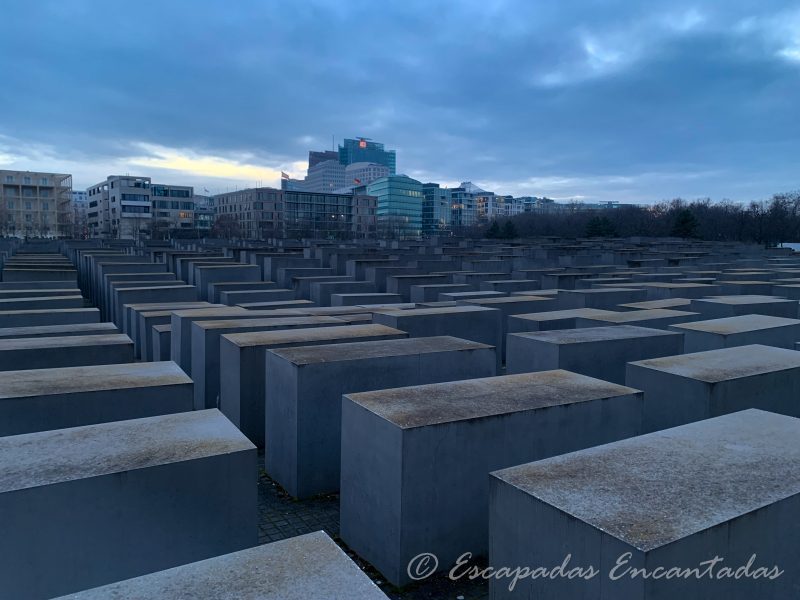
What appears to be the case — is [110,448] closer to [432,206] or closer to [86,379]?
[86,379]

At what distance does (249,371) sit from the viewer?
→ 28.6 feet

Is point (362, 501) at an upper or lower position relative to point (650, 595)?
lower

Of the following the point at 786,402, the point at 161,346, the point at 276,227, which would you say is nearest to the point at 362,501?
the point at 786,402

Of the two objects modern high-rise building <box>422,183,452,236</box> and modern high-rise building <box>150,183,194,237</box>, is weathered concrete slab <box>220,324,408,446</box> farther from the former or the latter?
modern high-rise building <box>422,183,452,236</box>

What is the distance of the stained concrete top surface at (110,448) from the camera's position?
451cm

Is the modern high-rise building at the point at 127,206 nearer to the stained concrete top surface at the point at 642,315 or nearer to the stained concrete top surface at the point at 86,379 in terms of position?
the stained concrete top surface at the point at 642,315

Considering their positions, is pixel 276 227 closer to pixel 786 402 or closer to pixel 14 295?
pixel 14 295

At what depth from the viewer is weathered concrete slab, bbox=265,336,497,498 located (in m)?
7.33

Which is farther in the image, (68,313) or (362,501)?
(68,313)

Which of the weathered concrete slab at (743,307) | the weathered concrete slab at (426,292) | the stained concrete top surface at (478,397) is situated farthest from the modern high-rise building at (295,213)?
the stained concrete top surface at (478,397)

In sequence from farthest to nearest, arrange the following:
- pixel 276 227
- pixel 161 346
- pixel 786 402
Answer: pixel 276 227
pixel 161 346
pixel 786 402

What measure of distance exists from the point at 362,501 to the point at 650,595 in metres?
3.22

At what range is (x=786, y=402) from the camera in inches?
299

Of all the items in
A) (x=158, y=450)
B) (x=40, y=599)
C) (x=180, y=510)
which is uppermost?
(x=158, y=450)
